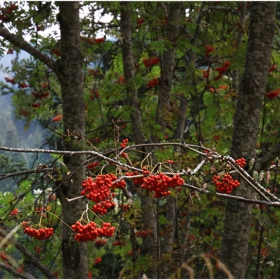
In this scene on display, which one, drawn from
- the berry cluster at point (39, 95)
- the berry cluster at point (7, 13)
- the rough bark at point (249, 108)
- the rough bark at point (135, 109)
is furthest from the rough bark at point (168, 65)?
the berry cluster at point (7, 13)

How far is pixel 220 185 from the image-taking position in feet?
8.86

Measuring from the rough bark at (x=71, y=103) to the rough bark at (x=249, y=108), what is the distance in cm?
150

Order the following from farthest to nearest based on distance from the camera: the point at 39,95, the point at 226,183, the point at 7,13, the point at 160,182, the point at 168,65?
the point at 39,95
the point at 168,65
the point at 7,13
the point at 226,183
the point at 160,182

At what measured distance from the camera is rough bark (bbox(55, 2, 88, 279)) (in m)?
4.20

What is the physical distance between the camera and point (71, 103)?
4.26 meters

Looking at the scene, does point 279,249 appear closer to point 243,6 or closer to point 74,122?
point 74,122

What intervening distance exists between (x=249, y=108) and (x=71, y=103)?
1782 millimetres

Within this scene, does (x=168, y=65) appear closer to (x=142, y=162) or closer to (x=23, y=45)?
(x=23, y=45)

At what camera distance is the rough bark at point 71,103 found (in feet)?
13.8

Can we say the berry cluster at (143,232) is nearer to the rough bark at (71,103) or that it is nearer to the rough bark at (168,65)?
the rough bark at (71,103)

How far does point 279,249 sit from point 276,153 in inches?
41.8

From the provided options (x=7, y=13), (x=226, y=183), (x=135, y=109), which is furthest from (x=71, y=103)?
(x=7, y=13)

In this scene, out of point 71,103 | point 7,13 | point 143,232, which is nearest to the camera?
point 71,103

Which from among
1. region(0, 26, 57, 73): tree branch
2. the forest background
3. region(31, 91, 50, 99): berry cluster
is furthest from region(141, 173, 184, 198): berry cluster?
region(31, 91, 50, 99): berry cluster
